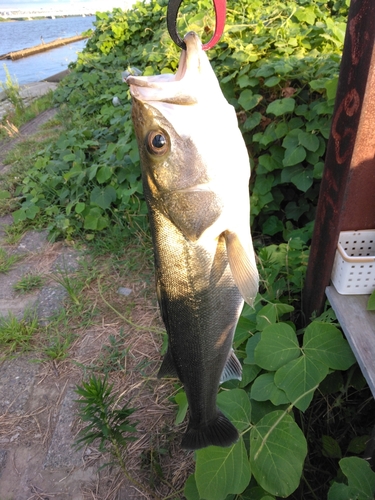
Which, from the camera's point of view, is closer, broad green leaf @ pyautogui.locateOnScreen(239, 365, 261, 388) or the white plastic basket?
the white plastic basket

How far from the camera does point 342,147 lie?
1.70m

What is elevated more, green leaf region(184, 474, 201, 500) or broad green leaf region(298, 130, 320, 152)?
broad green leaf region(298, 130, 320, 152)

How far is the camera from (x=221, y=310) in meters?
1.30

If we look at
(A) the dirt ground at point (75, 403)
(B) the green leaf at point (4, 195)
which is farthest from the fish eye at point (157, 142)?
(B) the green leaf at point (4, 195)

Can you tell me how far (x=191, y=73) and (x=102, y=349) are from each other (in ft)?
8.55

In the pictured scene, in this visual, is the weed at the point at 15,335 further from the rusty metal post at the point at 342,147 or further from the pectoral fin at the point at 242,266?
the pectoral fin at the point at 242,266

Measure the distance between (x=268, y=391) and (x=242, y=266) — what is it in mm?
921

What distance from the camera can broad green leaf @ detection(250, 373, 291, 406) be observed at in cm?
175

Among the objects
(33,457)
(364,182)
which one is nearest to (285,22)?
(364,182)

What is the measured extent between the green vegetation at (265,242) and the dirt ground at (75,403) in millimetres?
94

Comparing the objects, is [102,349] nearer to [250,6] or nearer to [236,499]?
[236,499]

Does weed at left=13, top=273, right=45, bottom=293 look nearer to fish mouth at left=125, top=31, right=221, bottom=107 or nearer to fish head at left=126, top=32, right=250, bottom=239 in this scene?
fish head at left=126, top=32, right=250, bottom=239

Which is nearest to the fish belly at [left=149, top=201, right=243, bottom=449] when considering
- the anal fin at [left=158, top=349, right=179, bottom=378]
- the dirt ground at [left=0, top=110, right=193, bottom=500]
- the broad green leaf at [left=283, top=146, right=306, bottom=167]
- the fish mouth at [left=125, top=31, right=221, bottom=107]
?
the anal fin at [left=158, top=349, right=179, bottom=378]

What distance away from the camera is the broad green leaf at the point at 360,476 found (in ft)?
4.71
